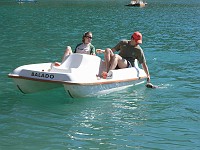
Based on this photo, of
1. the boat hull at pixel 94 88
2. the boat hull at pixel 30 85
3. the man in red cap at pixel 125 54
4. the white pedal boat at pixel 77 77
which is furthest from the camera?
the man in red cap at pixel 125 54

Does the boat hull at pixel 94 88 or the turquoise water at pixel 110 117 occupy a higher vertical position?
the boat hull at pixel 94 88

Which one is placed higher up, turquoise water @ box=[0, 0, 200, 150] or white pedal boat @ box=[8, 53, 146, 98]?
white pedal boat @ box=[8, 53, 146, 98]

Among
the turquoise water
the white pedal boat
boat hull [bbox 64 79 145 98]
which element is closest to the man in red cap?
the white pedal boat

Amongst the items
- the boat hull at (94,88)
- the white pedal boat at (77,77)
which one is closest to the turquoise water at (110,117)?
the boat hull at (94,88)

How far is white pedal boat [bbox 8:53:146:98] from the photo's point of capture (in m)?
11.5

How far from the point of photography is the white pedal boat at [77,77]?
37.8 ft

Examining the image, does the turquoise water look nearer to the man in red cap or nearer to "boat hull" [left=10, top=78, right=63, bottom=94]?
"boat hull" [left=10, top=78, right=63, bottom=94]

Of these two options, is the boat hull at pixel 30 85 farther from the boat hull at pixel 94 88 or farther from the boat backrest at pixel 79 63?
the boat hull at pixel 94 88

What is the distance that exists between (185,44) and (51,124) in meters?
18.2

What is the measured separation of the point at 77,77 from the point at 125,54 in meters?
2.60

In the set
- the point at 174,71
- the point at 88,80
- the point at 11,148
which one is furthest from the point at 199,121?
the point at 174,71

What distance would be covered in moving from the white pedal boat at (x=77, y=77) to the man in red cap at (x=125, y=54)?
0.78 feet

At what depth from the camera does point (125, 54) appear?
1366 cm

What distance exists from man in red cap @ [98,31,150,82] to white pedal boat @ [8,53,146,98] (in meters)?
0.24
